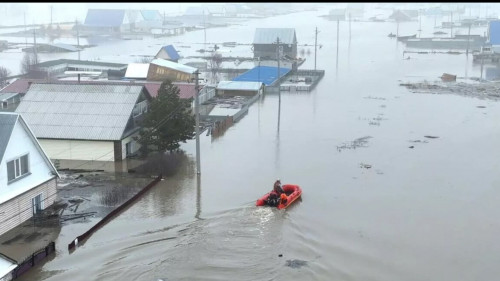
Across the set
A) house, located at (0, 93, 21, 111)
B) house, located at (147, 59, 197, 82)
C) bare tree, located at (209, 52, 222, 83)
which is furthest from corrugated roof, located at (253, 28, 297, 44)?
house, located at (0, 93, 21, 111)

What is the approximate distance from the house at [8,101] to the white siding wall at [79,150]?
14.0 feet

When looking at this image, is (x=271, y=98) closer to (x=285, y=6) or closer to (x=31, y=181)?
(x=31, y=181)

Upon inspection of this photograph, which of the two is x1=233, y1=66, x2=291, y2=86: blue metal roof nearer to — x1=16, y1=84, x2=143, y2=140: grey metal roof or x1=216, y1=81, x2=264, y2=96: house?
x1=216, y1=81, x2=264, y2=96: house

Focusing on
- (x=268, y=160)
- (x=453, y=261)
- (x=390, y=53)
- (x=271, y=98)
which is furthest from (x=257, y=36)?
(x=453, y=261)

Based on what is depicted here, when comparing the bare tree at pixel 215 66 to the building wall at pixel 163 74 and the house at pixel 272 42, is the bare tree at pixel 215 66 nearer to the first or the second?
the house at pixel 272 42

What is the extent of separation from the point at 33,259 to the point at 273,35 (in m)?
26.5

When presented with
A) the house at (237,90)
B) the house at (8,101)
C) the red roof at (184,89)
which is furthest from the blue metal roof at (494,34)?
the house at (8,101)

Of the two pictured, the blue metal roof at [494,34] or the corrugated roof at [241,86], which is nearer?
the corrugated roof at [241,86]

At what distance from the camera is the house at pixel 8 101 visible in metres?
16.1

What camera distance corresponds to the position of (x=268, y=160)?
1275 cm

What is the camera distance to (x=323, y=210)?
962 centimetres

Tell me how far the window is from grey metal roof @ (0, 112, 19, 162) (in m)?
0.26

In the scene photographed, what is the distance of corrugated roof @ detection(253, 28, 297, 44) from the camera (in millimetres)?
32125

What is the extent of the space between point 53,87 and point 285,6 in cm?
11682
